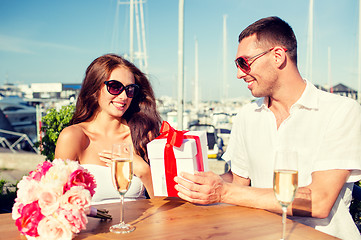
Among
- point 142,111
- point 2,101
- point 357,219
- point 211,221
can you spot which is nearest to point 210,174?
point 211,221

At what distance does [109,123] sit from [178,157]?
1517mm

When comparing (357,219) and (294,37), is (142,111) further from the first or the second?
(357,219)

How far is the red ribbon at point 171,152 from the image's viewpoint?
1.88 metres

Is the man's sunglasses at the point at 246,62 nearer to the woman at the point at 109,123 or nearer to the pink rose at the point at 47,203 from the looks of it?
the woman at the point at 109,123

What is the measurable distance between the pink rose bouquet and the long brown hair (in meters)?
1.73

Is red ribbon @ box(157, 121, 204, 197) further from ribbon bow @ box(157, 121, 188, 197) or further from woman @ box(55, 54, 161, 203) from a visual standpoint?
woman @ box(55, 54, 161, 203)

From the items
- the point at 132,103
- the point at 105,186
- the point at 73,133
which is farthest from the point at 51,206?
the point at 132,103

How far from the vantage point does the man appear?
76.8 inches

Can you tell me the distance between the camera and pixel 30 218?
1.37 meters

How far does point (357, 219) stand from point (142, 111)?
2.35 meters

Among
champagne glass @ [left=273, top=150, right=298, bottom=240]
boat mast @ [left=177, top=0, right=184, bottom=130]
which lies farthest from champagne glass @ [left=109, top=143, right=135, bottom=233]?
boat mast @ [left=177, top=0, right=184, bottom=130]

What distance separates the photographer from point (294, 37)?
102 inches

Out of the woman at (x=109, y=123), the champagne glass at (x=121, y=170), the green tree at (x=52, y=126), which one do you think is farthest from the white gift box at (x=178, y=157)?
the green tree at (x=52, y=126)

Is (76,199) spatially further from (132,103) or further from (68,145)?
(132,103)
